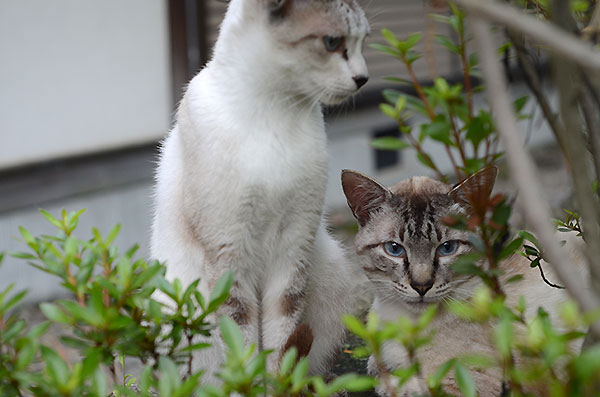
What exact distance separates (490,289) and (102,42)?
4196 millimetres

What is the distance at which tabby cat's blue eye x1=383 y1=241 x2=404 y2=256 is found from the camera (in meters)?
2.03

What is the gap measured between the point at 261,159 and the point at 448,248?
1.99ft

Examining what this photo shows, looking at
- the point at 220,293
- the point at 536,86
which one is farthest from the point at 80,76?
the point at 536,86

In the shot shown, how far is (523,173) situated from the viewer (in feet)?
3.12

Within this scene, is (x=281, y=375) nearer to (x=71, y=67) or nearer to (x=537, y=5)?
(x=537, y=5)

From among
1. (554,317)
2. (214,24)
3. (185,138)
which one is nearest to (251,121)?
(185,138)

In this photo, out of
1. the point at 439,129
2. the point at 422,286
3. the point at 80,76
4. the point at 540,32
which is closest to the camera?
the point at 540,32

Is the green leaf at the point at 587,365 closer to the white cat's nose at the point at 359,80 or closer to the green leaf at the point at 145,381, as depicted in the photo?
the green leaf at the point at 145,381

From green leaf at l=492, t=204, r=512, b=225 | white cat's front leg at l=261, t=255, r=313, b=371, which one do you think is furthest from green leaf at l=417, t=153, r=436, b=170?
green leaf at l=492, t=204, r=512, b=225

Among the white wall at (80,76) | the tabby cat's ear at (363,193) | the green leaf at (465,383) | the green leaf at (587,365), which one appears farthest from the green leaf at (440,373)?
the white wall at (80,76)

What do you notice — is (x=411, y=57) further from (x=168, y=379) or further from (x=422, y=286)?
(x=168, y=379)

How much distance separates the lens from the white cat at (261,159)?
1755 millimetres

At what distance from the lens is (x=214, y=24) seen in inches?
215

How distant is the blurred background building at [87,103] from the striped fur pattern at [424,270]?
7.78 ft
